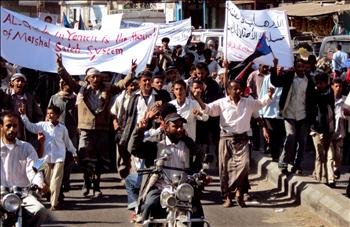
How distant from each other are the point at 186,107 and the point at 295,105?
6.99ft

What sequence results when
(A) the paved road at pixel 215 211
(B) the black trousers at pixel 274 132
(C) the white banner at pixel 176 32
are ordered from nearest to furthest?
1. (A) the paved road at pixel 215 211
2. (B) the black trousers at pixel 274 132
3. (C) the white banner at pixel 176 32

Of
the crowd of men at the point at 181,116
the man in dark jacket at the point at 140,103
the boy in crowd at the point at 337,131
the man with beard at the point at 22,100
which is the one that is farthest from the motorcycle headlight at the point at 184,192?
the boy in crowd at the point at 337,131

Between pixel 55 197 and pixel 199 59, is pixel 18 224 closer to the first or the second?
pixel 55 197

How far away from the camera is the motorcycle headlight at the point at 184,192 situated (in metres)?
6.67

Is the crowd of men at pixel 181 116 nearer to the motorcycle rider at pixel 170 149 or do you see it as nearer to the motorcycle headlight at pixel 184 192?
the motorcycle rider at pixel 170 149

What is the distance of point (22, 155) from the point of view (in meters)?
7.14

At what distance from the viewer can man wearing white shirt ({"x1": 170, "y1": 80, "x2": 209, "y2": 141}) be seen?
10.3 m

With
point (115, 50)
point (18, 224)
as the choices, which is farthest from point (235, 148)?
point (18, 224)

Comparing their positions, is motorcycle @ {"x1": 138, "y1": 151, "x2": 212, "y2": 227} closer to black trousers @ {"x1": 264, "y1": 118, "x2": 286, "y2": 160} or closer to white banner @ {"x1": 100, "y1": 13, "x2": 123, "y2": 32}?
black trousers @ {"x1": 264, "y1": 118, "x2": 286, "y2": 160}

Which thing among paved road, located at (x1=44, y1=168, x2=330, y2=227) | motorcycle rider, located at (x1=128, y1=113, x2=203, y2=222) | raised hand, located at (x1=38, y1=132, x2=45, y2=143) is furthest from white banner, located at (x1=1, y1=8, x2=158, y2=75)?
motorcycle rider, located at (x1=128, y1=113, x2=203, y2=222)

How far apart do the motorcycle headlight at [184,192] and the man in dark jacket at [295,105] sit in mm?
5478

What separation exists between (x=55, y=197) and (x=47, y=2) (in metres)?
68.2

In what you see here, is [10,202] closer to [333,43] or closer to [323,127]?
[323,127]

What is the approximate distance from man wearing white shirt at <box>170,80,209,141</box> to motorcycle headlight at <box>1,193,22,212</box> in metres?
4.22
